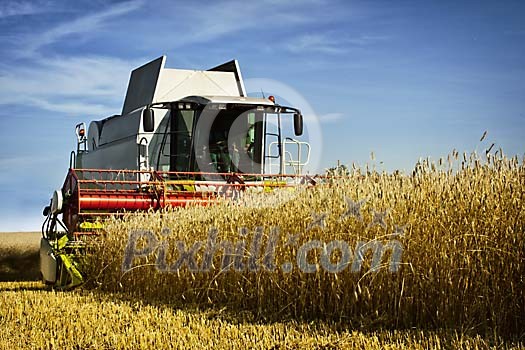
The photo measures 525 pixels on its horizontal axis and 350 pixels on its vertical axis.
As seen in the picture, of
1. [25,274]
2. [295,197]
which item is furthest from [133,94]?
[295,197]

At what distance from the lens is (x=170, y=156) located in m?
11.4


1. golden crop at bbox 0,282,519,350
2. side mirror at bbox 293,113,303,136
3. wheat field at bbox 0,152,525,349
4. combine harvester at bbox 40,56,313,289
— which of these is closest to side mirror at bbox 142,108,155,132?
combine harvester at bbox 40,56,313,289

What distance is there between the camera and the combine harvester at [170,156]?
31.4 feet

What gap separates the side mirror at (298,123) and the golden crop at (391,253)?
153 inches

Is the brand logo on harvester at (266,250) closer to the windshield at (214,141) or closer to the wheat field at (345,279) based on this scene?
the wheat field at (345,279)

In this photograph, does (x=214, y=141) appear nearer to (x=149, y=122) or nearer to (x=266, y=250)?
(x=149, y=122)

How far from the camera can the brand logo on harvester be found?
19.5 ft

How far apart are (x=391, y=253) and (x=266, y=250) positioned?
1364mm

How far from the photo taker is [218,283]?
7195 millimetres

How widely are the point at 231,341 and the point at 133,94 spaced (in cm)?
→ 932

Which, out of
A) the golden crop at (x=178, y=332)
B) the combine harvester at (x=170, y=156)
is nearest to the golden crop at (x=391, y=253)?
the golden crop at (x=178, y=332)

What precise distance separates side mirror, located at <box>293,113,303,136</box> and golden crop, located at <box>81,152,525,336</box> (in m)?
3.89

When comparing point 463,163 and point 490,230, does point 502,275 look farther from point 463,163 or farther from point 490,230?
point 463,163

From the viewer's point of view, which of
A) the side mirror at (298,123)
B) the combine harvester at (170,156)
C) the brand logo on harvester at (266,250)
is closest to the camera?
the brand logo on harvester at (266,250)
